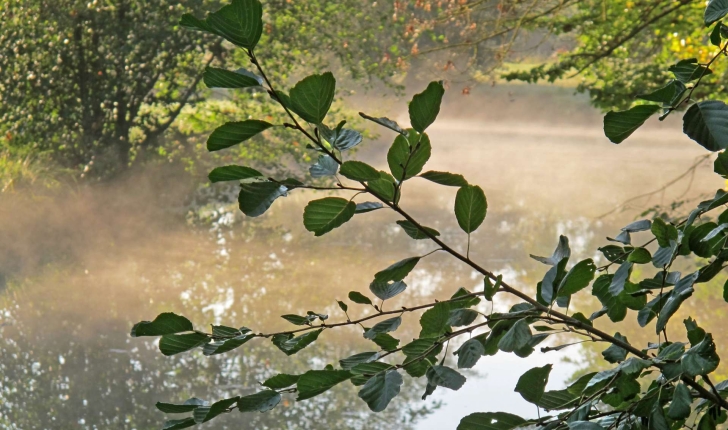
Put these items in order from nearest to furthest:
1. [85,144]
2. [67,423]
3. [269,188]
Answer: [269,188], [67,423], [85,144]

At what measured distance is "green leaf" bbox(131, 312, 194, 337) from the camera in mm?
390

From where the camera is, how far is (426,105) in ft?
1.21

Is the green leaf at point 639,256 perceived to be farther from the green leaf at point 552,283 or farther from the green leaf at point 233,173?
the green leaf at point 233,173

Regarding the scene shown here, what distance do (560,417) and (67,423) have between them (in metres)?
2.49

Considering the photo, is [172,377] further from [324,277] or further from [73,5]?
[73,5]

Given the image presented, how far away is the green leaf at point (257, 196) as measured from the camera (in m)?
0.38

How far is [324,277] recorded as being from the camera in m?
3.99

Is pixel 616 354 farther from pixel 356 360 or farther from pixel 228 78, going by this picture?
pixel 228 78

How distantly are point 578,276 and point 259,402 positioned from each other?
7.3 inches

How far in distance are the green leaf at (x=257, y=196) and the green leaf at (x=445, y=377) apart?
4.8 inches

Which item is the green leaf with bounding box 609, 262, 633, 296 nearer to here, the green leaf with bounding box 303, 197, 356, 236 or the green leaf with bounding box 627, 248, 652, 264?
the green leaf with bounding box 627, 248, 652, 264

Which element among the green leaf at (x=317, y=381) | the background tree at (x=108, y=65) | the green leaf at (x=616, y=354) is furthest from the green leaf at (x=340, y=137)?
the background tree at (x=108, y=65)

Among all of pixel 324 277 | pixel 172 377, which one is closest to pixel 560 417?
pixel 172 377

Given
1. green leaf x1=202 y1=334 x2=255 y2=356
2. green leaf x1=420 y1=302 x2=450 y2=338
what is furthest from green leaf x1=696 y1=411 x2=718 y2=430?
green leaf x1=202 y1=334 x2=255 y2=356
